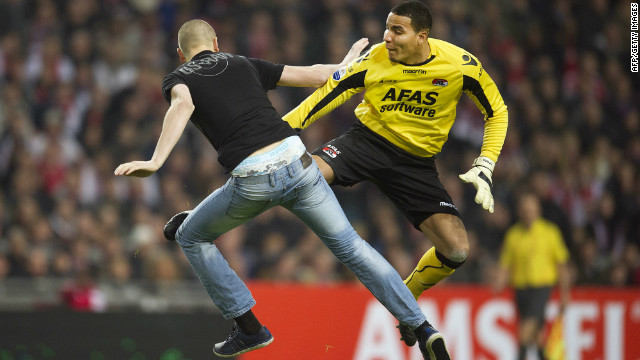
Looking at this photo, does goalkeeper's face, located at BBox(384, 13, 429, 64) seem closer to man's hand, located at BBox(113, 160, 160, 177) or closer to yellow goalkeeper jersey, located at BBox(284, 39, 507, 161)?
yellow goalkeeper jersey, located at BBox(284, 39, 507, 161)

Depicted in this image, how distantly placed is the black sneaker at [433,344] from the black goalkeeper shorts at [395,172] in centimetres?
100

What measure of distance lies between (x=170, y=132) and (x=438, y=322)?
567cm

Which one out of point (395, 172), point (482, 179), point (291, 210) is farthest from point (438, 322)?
point (291, 210)

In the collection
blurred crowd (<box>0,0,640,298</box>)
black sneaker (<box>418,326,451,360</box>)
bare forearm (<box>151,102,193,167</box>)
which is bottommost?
blurred crowd (<box>0,0,640,298</box>)

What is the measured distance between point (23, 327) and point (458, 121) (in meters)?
6.49

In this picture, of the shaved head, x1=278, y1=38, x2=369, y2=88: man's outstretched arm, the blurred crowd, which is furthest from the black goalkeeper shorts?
the blurred crowd

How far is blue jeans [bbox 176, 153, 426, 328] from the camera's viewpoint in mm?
5344

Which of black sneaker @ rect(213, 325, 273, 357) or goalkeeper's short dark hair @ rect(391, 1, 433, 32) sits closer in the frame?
black sneaker @ rect(213, 325, 273, 357)

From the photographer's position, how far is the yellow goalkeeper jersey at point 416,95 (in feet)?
20.3

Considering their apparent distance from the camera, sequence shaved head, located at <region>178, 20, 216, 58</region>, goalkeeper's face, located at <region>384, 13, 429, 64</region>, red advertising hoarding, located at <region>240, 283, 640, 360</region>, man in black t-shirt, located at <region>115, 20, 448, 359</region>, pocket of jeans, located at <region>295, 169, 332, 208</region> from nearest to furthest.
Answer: man in black t-shirt, located at <region>115, 20, 448, 359</region> < pocket of jeans, located at <region>295, 169, 332, 208</region> < shaved head, located at <region>178, 20, 216, 58</region> < goalkeeper's face, located at <region>384, 13, 429, 64</region> < red advertising hoarding, located at <region>240, 283, 640, 360</region>

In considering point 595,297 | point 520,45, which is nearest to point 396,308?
point 595,297

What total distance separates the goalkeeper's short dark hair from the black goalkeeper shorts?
2.99ft

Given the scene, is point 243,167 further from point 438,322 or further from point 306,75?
point 438,322

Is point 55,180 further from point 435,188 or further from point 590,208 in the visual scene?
point 590,208
